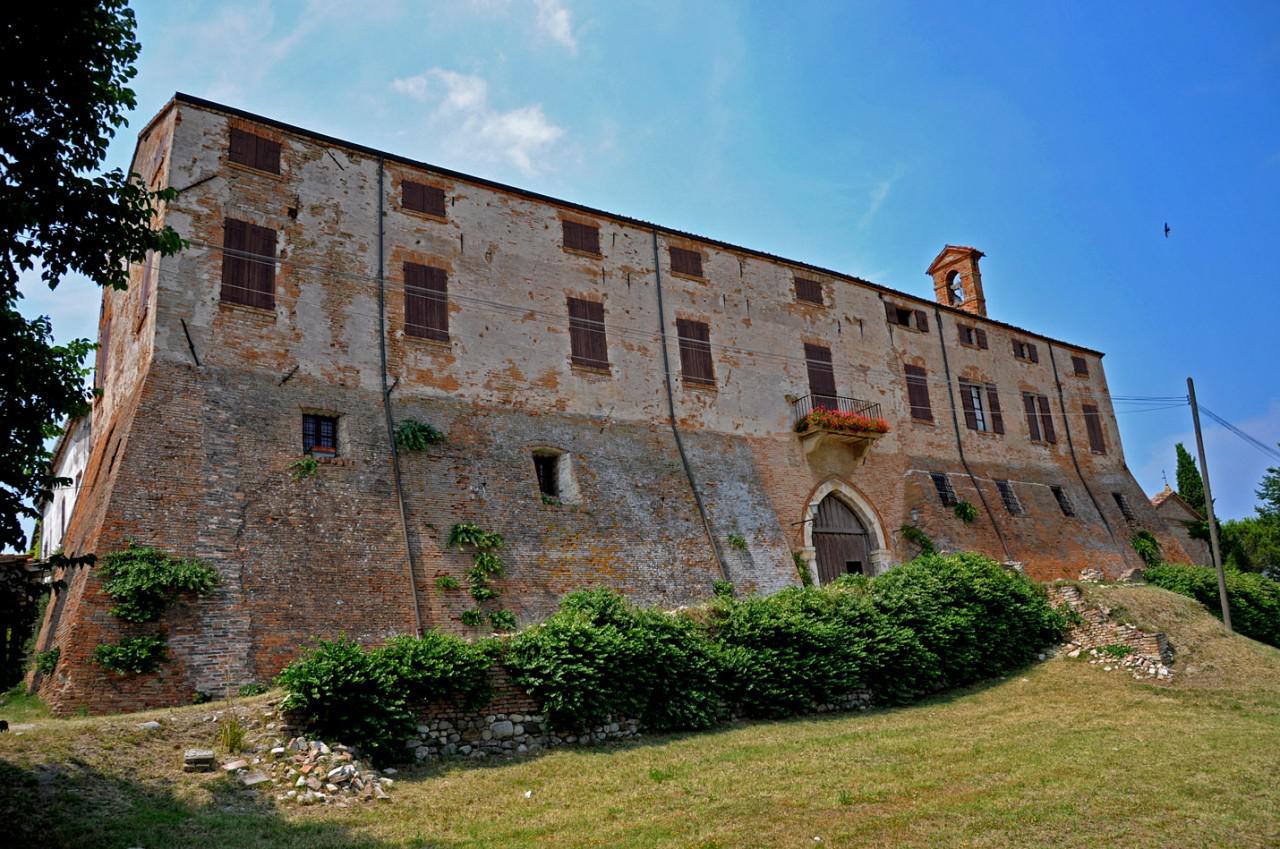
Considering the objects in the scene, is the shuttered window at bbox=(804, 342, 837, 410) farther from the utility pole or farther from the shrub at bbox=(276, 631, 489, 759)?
the shrub at bbox=(276, 631, 489, 759)

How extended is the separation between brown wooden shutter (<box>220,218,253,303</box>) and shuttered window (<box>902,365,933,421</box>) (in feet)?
66.7

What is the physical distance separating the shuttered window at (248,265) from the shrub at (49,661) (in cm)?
709

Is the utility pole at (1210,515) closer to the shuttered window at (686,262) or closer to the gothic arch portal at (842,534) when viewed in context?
the gothic arch portal at (842,534)

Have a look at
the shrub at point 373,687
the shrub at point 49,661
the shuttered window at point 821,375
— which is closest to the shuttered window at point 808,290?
the shuttered window at point 821,375

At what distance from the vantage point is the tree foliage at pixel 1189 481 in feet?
140

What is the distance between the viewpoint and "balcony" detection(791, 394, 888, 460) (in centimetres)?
2528

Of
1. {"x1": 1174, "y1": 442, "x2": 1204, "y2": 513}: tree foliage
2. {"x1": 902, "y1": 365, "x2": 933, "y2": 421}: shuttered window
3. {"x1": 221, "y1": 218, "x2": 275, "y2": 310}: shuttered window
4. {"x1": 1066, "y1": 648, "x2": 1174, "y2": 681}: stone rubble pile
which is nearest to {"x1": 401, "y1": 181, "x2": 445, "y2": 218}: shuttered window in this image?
{"x1": 221, "y1": 218, "x2": 275, "y2": 310}: shuttered window

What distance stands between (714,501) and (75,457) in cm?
1660

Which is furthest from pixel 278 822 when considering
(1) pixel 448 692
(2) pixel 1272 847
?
(2) pixel 1272 847

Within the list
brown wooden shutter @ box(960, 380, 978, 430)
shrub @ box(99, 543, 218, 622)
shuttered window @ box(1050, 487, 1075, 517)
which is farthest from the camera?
shuttered window @ box(1050, 487, 1075, 517)

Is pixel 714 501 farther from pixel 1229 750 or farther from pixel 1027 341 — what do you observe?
pixel 1027 341

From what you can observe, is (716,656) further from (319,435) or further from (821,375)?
(821,375)

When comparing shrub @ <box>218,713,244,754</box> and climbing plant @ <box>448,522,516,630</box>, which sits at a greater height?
climbing plant @ <box>448,522,516,630</box>

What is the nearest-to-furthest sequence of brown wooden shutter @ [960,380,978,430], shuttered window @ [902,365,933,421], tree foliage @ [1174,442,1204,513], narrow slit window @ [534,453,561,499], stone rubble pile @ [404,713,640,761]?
stone rubble pile @ [404,713,640,761], narrow slit window @ [534,453,561,499], shuttered window @ [902,365,933,421], brown wooden shutter @ [960,380,978,430], tree foliage @ [1174,442,1204,513]
